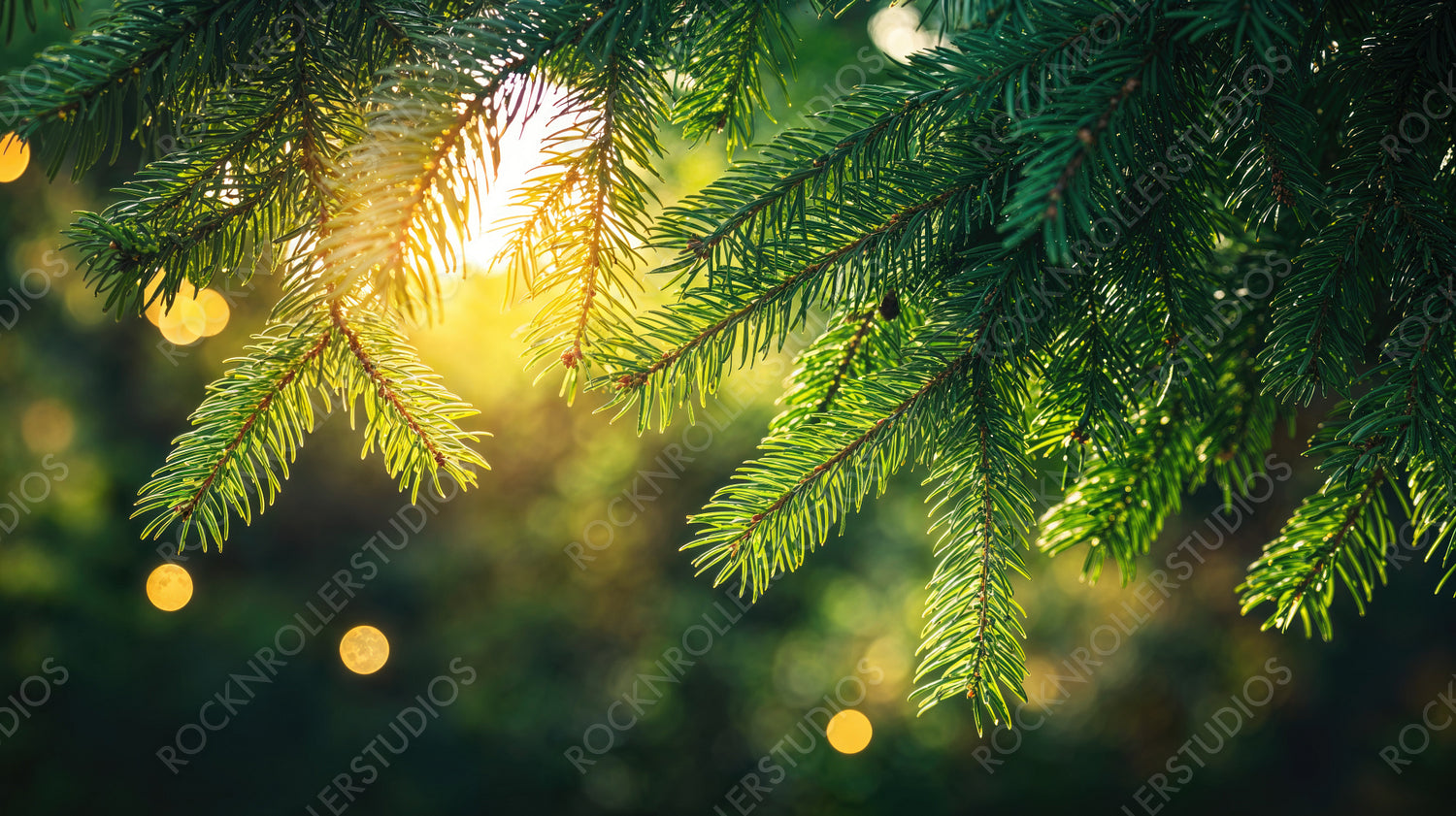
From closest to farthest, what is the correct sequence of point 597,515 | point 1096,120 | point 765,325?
point 1096,120 → point 765,325 → point 597,515

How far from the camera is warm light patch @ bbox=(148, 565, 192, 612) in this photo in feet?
6.72

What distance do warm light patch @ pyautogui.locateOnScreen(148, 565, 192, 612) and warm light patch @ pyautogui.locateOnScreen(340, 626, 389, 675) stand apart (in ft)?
1.55

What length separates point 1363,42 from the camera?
0.35 metres

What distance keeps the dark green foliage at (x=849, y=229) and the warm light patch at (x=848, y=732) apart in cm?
224

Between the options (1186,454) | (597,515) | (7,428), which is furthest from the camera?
(597,515)

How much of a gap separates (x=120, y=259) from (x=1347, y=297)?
49cm

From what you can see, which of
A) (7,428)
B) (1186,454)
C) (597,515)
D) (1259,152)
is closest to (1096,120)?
(1259,152)

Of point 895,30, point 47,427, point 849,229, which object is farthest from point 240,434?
point 47,427

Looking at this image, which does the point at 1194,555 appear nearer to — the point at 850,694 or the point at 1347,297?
the point at 850,694

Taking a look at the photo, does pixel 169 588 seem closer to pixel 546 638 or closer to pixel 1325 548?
pixel 546 638

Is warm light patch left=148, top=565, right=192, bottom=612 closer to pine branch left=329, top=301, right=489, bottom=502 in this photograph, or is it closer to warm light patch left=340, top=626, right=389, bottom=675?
warm light patch left=340, top=626, right=389, bottom=675

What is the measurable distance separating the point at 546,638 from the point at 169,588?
1.09m

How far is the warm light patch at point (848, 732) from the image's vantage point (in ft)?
7.94

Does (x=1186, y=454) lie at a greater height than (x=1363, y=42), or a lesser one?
lesser
